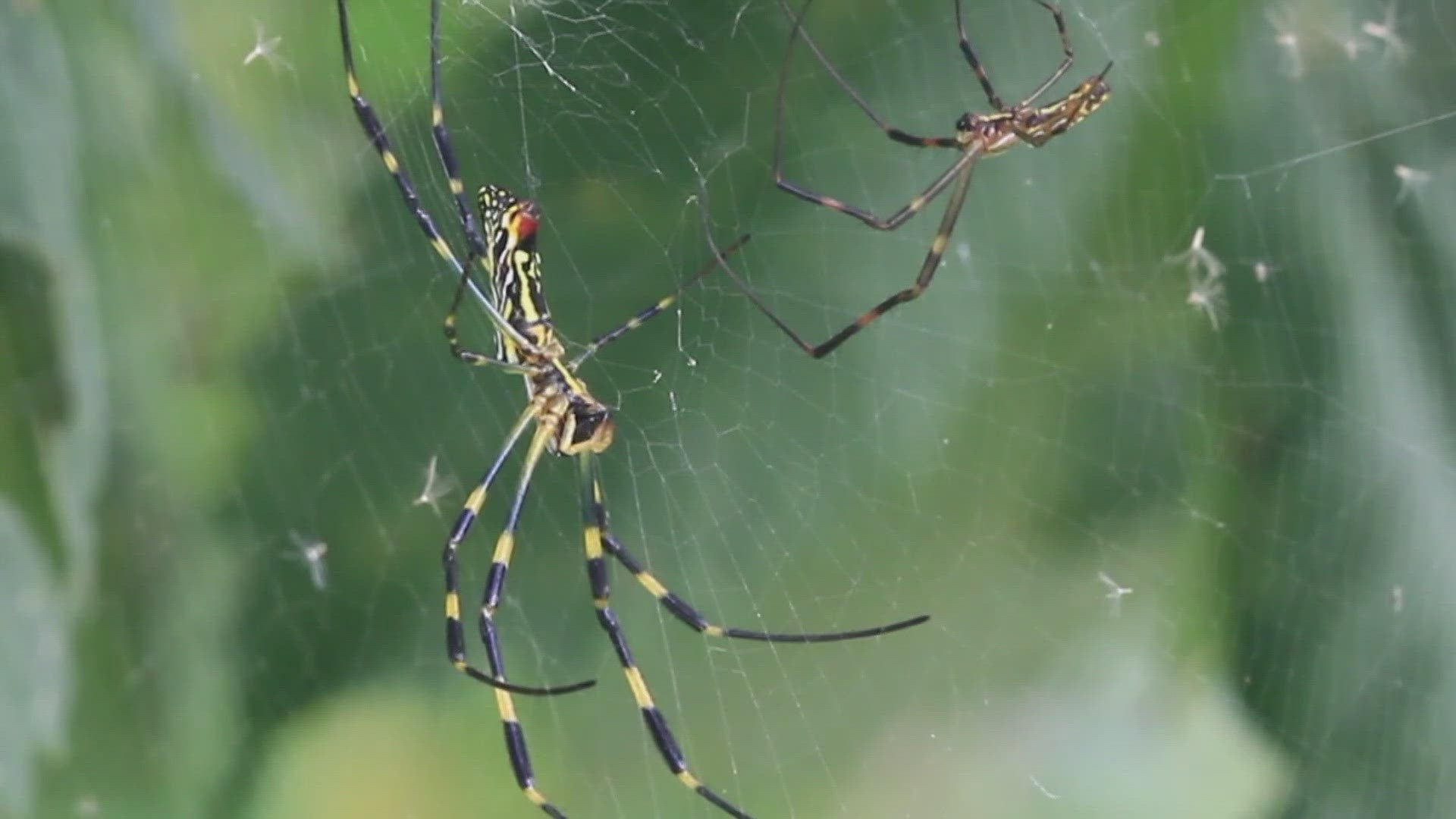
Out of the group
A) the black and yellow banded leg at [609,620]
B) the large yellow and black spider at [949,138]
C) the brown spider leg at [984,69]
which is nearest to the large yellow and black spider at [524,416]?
the black and yellow banded leg at [609,620]

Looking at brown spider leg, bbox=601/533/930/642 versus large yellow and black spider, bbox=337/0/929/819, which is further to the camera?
brown spider leg, bbox=601/533/930/642

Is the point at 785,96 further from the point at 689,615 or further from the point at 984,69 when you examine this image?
the point at 689,615

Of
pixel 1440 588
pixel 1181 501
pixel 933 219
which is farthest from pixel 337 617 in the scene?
pixel 1440 588

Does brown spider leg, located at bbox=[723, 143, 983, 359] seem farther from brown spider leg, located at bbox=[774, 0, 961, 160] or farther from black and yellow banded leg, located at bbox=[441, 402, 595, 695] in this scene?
black and yellow banded leg, located at bbox=[441, 402, 595, 695]

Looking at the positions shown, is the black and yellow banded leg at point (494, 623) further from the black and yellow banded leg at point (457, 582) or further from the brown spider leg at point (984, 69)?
the brown spider leg at point (984, 69)

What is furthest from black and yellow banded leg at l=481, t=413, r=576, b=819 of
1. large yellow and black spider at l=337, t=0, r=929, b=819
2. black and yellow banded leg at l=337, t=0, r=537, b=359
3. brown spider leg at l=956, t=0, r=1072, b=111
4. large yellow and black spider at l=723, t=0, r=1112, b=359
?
brown spider leg at l=956, t=0, r=1072, b=111

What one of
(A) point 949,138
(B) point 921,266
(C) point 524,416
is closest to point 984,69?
(A) point 949,138
